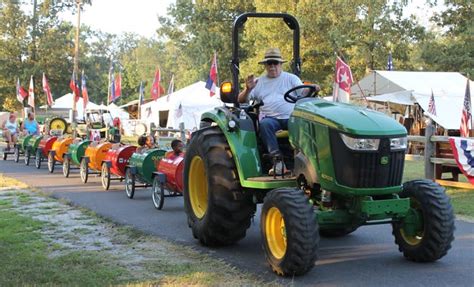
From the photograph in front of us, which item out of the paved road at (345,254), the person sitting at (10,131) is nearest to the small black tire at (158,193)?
the paved road at (345,254)

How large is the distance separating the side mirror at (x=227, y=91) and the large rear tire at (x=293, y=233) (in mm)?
1547

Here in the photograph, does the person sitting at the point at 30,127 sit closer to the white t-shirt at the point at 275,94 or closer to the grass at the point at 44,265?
the grass at the point at 44,265

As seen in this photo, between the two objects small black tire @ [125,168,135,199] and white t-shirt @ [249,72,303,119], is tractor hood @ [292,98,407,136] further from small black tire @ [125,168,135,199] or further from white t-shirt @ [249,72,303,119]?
small black tire @ [125,168,135,199]

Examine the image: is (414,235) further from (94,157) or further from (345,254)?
(94,157)

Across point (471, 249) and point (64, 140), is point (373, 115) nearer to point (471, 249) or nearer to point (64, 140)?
point (471, 249)

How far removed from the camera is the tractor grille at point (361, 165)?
539 cm

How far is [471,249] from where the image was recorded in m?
6.82

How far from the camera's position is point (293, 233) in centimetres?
518

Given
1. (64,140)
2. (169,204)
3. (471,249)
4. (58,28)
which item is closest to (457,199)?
(471,249)

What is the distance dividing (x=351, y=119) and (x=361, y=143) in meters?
0.27

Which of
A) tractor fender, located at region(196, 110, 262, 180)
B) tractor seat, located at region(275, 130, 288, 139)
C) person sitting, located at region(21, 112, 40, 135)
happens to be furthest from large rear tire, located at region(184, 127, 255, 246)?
person sitting, located at region(21, 112, 40, 135)

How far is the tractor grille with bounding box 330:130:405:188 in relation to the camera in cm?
539

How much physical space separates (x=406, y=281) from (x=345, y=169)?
1.14 meters

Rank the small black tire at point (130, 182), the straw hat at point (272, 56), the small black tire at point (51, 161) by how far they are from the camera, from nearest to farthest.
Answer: the straw hat at point (272, 56)
the small black tire at point (130, 182)
the small black tire at point (51, 161)
